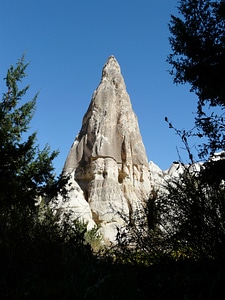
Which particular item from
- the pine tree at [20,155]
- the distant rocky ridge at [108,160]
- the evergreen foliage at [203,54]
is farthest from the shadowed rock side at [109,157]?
the evergreen foliage at [203,54]

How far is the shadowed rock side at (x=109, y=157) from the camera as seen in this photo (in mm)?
24484

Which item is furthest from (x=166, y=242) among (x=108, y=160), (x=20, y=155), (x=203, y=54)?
(x=108, y=160)

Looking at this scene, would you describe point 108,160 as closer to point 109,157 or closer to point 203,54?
point 109,157

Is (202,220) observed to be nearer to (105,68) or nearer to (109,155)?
(109,155)

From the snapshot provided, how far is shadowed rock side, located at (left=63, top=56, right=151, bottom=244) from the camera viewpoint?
24484 millimetres

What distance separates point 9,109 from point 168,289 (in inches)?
506

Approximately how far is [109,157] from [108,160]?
352 millimetres

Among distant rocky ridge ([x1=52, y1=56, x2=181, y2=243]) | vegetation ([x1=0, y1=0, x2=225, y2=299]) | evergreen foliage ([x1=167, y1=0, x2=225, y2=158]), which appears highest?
distant rocky ridge ([x1=52, y1=56, x2=181, y2=243])

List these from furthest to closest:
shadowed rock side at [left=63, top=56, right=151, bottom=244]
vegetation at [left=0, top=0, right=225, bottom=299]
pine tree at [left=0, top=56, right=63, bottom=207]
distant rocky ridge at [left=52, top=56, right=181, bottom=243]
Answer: shadowed rock side at [left=63, top=56, right=151, bottom=244]
distant rocky ridge at [left=52, top=56, right=181, bottom=243]
pine tree at [left=0, top=56, right=63, bottom=207]
vegetation at [left=0, top=0, right=225, bottom=299]

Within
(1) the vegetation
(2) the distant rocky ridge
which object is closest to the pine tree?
(1) the vegetation

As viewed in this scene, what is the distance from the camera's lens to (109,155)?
87.2 feet

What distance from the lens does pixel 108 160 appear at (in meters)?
26.3

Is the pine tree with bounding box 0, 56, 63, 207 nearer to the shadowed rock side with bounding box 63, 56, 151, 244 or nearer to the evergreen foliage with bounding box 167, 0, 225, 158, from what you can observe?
the evergreen foliage with bounding box 167, 0, 225, 158

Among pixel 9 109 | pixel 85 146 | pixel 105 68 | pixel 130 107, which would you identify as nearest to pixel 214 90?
pixel 9 109
